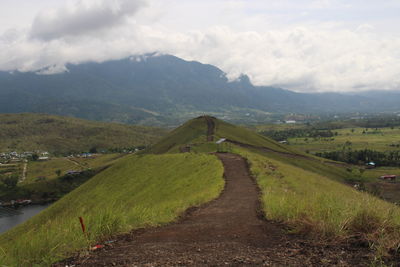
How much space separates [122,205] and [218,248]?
18.7 ft

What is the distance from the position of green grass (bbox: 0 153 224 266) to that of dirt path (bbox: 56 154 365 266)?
662 millimetres

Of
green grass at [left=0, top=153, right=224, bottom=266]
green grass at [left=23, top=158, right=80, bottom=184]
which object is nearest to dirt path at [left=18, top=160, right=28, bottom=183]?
green grass at [left=23, top=158, right=80, bottom=184]

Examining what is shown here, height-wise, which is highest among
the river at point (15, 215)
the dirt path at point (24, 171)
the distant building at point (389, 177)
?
the distant building at point (389, 177)

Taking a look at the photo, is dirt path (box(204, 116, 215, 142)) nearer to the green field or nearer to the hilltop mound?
the hilltop mound

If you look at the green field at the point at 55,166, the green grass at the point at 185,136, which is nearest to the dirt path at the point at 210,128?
the green grass at the point at 185,136

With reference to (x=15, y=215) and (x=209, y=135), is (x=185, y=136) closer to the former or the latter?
(x=209, y=135)

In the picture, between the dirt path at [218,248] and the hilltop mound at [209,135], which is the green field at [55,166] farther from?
the dirt path at [218,248]

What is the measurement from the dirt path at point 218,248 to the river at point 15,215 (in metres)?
93.3

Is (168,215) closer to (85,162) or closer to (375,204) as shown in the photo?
(375,204)

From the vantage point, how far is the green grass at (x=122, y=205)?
8.35 metres

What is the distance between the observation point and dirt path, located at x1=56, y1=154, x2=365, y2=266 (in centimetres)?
739

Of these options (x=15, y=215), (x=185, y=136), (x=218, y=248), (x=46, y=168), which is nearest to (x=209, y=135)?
(x=185, y=136)

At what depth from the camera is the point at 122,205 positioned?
12836 mm

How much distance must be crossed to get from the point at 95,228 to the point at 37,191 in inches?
4929
